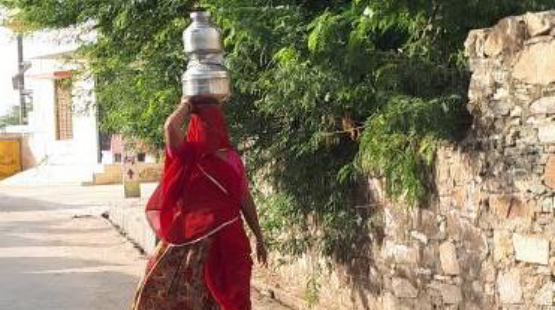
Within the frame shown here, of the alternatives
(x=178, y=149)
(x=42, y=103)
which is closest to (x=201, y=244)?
(x=178, y=149)

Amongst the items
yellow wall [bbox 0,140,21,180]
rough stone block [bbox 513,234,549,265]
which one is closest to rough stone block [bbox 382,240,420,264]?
rough stone block [bbox 513,234,549,265]

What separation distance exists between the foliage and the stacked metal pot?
0.70 m

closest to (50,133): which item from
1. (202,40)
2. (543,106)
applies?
(202,40)

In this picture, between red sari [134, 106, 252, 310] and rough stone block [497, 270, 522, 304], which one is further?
rough stone block [497, 270, 522, 304]

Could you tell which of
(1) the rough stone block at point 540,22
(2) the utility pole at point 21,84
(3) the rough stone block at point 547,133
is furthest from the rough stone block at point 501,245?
(2) the utility pole at point 21,84

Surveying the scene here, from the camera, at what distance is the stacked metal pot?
4.70 meters

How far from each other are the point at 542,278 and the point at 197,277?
1795 millimetres

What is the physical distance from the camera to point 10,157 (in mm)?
44656

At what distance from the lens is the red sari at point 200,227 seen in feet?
15.6

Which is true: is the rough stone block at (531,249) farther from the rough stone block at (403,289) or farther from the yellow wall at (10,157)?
the yellow wall at (10,157)

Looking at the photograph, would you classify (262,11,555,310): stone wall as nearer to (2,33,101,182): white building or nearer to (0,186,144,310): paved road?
(0,186,144,310): paved road

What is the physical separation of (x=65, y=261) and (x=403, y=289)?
23.5 feet

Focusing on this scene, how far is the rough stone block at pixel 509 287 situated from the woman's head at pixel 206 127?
67.2 inches

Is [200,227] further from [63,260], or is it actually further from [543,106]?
[63,260]
